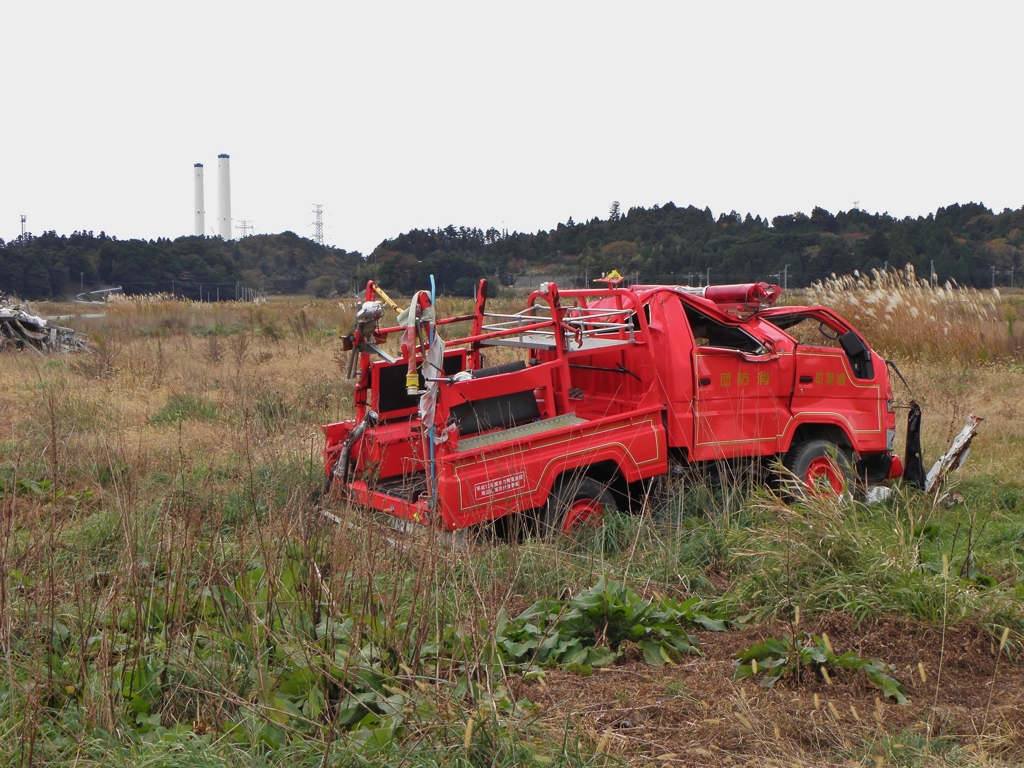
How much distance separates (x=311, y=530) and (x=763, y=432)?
428 cm

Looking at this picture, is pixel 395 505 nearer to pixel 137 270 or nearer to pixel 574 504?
pixel 574 504

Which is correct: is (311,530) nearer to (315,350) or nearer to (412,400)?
(412,400)

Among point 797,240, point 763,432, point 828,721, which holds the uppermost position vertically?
point 797,240

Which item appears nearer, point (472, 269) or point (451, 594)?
→ point (451, 594)

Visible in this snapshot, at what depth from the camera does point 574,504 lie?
6.50m

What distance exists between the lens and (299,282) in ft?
242

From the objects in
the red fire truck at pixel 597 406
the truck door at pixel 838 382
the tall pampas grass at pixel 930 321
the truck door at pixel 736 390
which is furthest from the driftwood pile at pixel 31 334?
the truck door at pixel 838 382

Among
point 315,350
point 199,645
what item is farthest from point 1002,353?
point 199,645

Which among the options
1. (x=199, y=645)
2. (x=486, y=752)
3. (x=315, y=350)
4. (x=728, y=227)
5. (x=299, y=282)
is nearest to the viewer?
(x=486, y=752)

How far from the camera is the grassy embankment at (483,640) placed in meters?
3.20

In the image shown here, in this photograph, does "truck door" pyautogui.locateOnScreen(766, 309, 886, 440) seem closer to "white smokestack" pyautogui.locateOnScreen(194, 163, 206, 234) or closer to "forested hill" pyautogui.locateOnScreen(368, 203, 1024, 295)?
"forested hill" pyautogui.locateOnScreen(368, 203, 1024, 295)

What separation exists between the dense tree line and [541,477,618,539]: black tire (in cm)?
3061

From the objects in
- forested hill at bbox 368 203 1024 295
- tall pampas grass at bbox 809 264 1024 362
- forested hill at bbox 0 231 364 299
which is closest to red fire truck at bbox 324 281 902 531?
tall pampas grass at bbox 809 264 1024 362

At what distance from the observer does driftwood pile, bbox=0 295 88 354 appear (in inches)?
786
